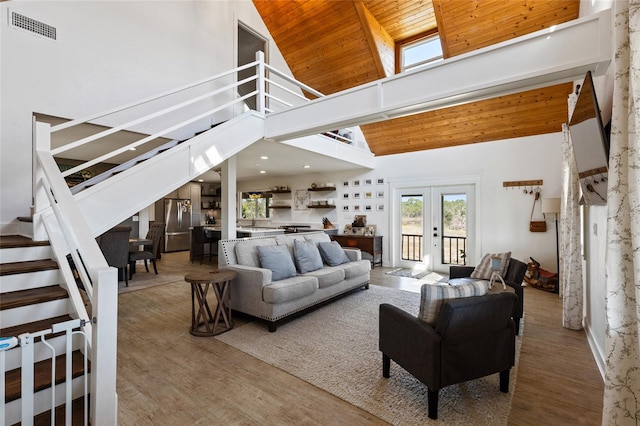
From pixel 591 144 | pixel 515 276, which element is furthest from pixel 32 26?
pixel 515 276

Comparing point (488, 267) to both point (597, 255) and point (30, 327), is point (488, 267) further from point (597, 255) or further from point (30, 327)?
point (30, 327)

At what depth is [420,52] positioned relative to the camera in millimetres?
6023

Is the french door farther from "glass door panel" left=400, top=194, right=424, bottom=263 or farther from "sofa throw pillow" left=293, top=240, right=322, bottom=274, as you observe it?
"sofa throw pillow" left=293, top=240, right=322, bottom=274

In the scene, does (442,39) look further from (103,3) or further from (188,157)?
(103,3)

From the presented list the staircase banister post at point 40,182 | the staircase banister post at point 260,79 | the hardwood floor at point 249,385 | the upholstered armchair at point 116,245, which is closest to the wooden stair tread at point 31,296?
the staircase banister post at point 40,182

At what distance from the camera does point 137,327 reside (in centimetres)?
338

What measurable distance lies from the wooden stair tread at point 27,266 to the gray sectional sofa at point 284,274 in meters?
1.70

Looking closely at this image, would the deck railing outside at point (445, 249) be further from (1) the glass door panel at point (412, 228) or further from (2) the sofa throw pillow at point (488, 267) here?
(2) the sofa throw pillow at point (488, 267)

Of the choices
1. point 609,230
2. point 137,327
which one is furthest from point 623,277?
point 137,327

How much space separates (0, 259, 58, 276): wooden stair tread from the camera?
2105 millimetres

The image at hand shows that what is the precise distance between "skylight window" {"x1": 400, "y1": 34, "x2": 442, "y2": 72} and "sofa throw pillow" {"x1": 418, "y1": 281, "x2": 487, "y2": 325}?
17.1 feet

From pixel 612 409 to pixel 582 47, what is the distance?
2528 mm

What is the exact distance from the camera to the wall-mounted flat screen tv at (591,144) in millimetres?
1805

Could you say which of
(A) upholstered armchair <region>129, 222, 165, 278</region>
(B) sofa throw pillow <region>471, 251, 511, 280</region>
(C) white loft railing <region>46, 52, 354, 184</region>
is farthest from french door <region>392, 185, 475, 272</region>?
(A) upholstered armchair <region>129, 222, 165, 278</region>
